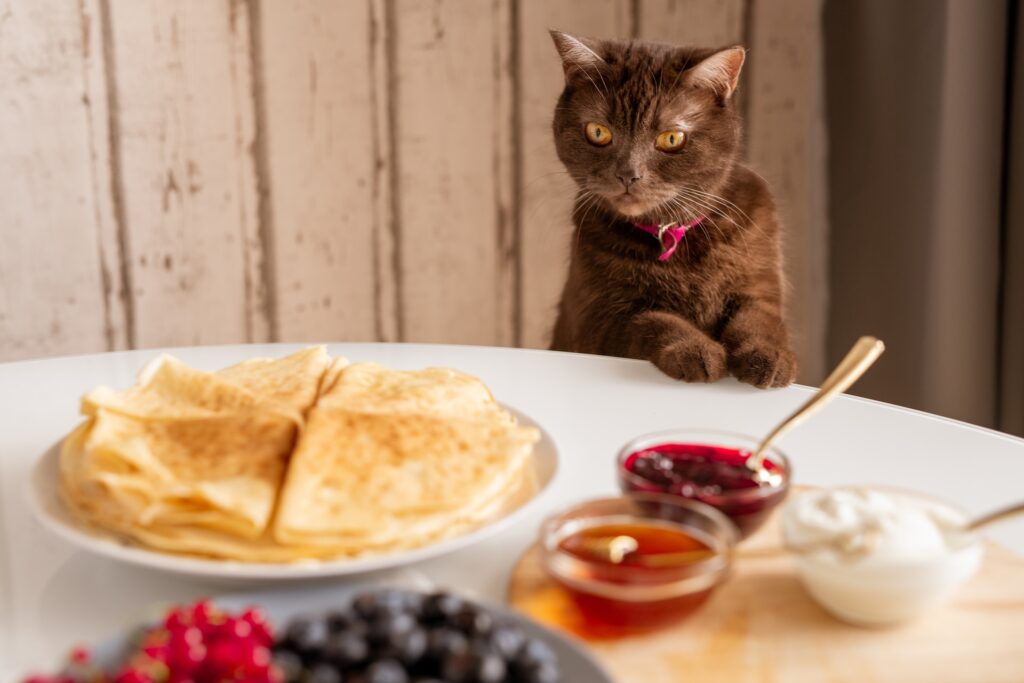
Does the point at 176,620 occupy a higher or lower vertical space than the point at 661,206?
lower

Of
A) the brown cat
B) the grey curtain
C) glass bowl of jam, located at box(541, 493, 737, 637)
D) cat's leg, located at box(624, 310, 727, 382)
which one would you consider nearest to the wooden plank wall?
the grey curtain

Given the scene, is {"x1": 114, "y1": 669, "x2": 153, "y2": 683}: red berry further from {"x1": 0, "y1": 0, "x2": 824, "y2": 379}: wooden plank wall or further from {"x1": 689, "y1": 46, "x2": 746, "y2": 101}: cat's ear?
{"x1": 0, "y1": 0, "x2": 824, "y2": 379}: wooden plank wall

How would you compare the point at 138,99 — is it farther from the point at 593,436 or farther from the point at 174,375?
the point at 593,436

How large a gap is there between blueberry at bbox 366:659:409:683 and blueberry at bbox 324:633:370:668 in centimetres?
1

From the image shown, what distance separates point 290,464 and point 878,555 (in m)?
0.49

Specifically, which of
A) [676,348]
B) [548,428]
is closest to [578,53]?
[676,348]

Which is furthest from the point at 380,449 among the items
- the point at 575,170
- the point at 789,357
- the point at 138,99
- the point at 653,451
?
the point at 138,99

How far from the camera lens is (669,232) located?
70.7 inches

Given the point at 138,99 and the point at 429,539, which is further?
the point at 138,99

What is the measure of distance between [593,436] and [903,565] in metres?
0.48

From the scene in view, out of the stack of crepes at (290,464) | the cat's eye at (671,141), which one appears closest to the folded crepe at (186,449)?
the stack of crepes at (290,464)

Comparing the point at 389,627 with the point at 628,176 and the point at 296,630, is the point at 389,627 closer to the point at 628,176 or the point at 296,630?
the point at 296,630

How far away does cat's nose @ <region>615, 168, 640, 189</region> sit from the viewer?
166cm

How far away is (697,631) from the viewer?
2.71 feet
